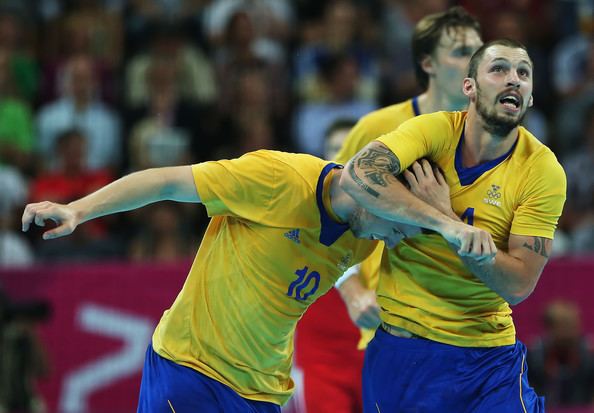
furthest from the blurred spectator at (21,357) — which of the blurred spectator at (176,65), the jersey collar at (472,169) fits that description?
the jersey collar at (472,169)

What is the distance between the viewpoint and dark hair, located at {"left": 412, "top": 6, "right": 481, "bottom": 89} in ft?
21.1

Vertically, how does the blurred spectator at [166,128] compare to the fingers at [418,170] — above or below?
below

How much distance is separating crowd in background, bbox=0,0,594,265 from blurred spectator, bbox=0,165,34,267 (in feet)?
0.05

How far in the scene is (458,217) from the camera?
4.96 m

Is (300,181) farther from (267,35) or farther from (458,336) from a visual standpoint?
(267,35)

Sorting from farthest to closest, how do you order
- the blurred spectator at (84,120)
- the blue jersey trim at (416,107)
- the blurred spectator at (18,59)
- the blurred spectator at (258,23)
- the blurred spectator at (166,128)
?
the blurred spectator at (258,23)
the blurred spectator at (18,59)
the blurred spectator at (84,120)
the blurred spectator at (166,128)
the blue jersey trim at (416,107)

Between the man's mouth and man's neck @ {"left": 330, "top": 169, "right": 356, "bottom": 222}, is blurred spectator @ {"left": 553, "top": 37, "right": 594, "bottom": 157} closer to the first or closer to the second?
the man's mouth

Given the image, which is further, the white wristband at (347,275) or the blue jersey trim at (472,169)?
the white wristband at (347,275)

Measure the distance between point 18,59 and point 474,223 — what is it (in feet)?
27.3

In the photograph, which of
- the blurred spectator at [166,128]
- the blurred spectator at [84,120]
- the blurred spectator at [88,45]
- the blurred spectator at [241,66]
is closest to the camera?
the blurred spectator at [166,128]

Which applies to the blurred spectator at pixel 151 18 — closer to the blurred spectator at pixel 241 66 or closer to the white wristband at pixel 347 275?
the blurred spectator at pixel 241 66

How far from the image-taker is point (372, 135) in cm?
636

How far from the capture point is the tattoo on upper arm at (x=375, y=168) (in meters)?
4.84

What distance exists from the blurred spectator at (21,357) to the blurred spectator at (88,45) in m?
3.03
